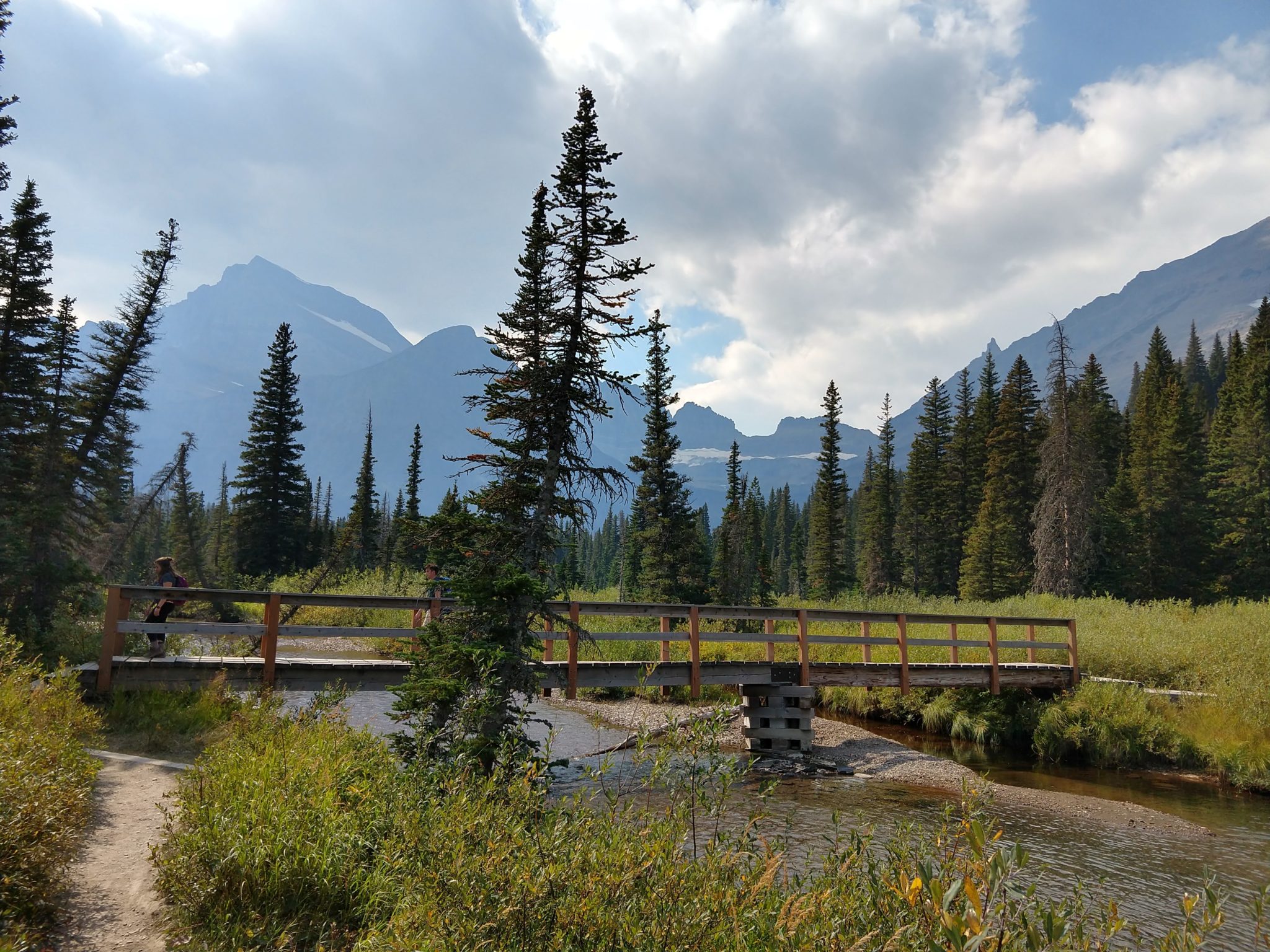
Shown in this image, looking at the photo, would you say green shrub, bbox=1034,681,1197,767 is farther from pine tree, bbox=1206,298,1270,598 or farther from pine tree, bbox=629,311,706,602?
pine tree, bbox=1206,298,1270,598

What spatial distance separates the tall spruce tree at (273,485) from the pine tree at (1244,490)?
2413 inches

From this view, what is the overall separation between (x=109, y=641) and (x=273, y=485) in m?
40.1

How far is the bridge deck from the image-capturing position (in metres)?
10.5

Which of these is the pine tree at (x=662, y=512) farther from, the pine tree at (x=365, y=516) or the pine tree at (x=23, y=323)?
the pine tree at (x=365, y=516)

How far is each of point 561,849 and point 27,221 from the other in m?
26.0

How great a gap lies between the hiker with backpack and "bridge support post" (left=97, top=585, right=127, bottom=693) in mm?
851

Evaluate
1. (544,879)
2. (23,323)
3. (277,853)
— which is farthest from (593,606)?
(23,323)

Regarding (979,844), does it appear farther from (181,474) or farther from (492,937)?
(181,474)

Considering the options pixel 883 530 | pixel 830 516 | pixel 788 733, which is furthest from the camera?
pixel 883 530

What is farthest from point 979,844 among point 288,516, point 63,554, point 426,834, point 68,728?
point 288,516

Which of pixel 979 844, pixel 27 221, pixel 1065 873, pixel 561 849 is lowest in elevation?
pixel 1065 873

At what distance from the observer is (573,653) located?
488 inches

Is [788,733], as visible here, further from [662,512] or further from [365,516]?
[365,516]

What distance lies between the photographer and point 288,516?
155 ft
